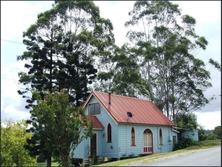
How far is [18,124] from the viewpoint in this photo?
81.8 ft

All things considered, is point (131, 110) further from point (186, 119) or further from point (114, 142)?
point (186, 119)

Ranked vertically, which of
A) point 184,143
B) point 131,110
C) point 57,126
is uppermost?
point 131,110

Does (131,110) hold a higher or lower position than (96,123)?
higher

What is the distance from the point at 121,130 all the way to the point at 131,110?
3754 millimetres

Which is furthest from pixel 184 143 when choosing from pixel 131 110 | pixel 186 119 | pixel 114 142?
pixel 186 119

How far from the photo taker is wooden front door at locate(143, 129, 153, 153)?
30478 mm

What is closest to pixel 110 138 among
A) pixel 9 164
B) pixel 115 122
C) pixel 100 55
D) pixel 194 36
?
pixel 115 122

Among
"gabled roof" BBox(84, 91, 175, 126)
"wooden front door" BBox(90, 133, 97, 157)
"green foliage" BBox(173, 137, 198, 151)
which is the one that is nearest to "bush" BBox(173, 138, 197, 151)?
"green foliage" BBox(173, 137, 198, 151)

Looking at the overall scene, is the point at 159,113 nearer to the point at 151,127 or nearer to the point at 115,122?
the point at 151,127

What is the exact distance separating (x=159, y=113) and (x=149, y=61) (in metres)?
9.85

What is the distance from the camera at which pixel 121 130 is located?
91.2ft

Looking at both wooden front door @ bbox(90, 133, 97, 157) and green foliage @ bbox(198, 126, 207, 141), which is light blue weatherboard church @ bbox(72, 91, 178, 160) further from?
green foliage @ bbox(198, 126, 207, 141)

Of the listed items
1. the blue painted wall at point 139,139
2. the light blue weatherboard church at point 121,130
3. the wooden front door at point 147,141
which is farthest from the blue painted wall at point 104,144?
the wooden front door at point 147,141

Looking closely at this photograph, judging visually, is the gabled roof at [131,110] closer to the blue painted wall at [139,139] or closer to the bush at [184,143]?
the blue painted wall at [139,139]
